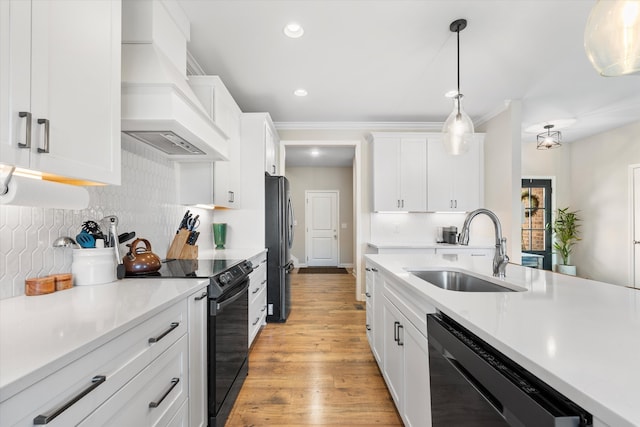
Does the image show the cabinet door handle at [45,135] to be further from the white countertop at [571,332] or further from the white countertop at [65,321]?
the white countertop at [571,332]

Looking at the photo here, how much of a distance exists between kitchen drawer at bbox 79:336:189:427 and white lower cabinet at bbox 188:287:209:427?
65 mm

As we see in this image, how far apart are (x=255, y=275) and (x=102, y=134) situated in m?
1.88

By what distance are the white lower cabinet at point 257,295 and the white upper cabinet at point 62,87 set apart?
1.67 meters

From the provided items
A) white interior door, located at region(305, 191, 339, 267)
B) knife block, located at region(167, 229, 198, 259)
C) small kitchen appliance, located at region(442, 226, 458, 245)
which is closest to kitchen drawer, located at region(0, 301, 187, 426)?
knife block, located at region(167, 229, 198, 259)

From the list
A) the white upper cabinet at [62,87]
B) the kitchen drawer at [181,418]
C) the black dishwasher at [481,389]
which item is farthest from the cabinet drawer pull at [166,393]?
the black dishwasher at [481,389]

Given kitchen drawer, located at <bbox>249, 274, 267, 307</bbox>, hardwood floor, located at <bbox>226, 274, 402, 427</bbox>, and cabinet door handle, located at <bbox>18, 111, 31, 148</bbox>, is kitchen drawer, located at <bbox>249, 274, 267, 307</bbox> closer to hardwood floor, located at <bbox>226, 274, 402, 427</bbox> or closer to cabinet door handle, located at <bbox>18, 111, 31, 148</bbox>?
hardwood floor, located at <bbox>226, 274, 402, 427</bbox>

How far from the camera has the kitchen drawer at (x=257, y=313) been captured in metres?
2.67

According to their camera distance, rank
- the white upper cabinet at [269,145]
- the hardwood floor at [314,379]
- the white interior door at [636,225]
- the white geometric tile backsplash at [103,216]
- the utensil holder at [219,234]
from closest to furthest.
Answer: the white geometric tile backsplash at [103,216]
the hardwood floor at [314,379]
the utensil holder at [219,234]
the white upper cabinet at [269,145]
the white interior door at [636,225]

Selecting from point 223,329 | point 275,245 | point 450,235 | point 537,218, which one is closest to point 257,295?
point 275,245

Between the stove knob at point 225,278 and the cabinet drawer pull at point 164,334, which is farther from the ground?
the stove knob at point 225,278

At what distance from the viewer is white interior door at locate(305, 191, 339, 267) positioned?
787cm

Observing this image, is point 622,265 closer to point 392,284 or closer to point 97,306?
point 392,284

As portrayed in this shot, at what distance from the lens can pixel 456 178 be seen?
167 inches

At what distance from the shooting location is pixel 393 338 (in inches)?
70.7
